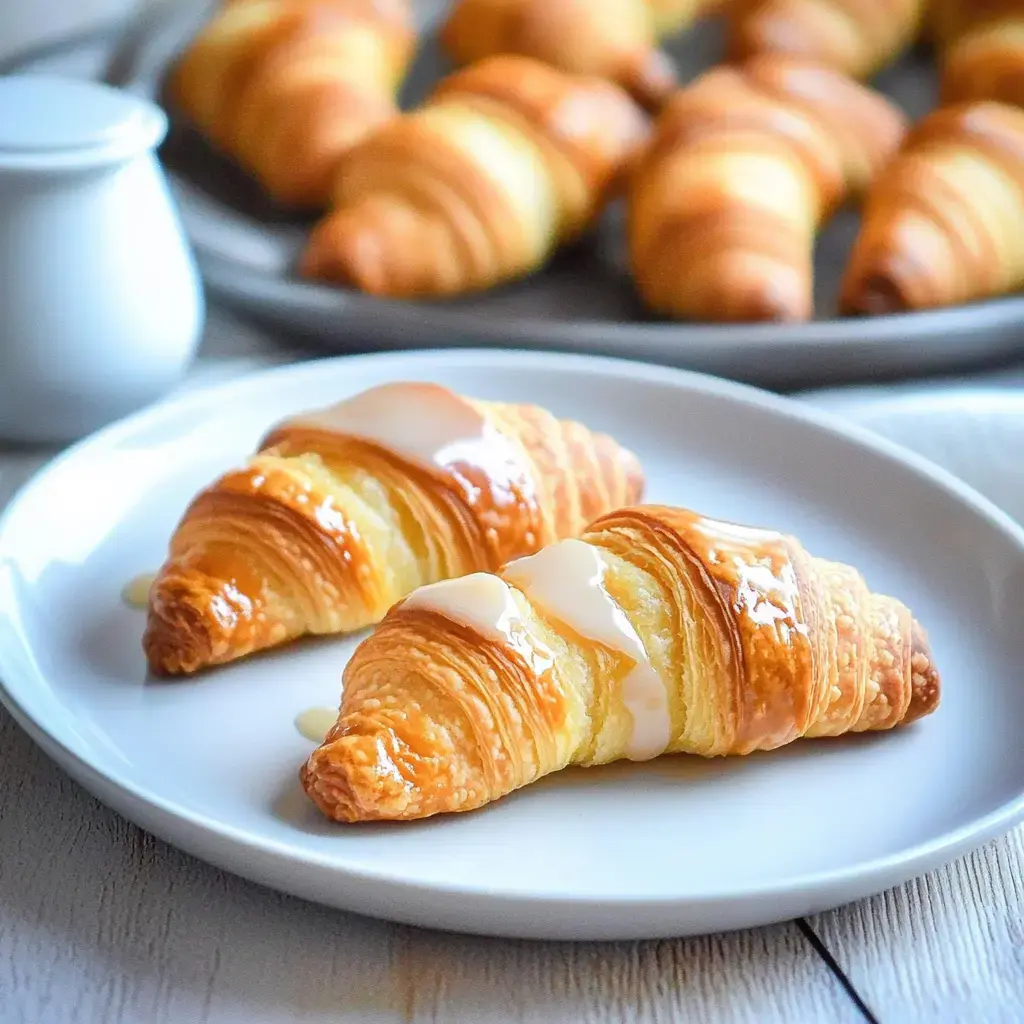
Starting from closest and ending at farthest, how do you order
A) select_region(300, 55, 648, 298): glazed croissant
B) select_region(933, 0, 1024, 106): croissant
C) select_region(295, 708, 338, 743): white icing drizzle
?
select_region(295, 708, 338, 743): white icing drizzle, select_region(300, 55, 648, 298): glazed croissant, select_region(933, 0, 1024, 106): croissant

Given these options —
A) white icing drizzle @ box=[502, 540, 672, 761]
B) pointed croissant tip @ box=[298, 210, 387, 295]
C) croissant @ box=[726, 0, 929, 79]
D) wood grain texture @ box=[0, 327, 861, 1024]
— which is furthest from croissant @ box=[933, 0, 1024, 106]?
wood grain texture @ box=[0, 327, 861, 1024]

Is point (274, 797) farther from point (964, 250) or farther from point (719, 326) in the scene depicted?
point (964, 250)

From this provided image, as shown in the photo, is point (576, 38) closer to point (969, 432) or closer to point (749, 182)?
point (749, 182)

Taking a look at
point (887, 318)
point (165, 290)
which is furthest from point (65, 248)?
point (887, 318)

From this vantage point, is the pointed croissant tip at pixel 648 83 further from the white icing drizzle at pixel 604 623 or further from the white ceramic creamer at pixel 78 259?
the white icing drizzle at pixel 604 623

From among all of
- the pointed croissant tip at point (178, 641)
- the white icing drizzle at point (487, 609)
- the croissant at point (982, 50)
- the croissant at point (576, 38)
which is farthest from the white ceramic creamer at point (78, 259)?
the croissant at point (982, 50)

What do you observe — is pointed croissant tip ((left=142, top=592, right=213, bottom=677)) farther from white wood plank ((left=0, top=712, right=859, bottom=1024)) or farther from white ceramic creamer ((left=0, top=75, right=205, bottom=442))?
white ceramic creamer ((left=0, top=75, right=205, bottom=442))

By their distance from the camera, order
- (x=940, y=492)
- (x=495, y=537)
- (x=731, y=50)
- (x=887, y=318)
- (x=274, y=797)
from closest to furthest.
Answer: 1. (x=274, y=797)
2. (x=495, y=537)
3. (x=940, y=492)
4. (x=887, y=318)
5. (x=731, y=50)
